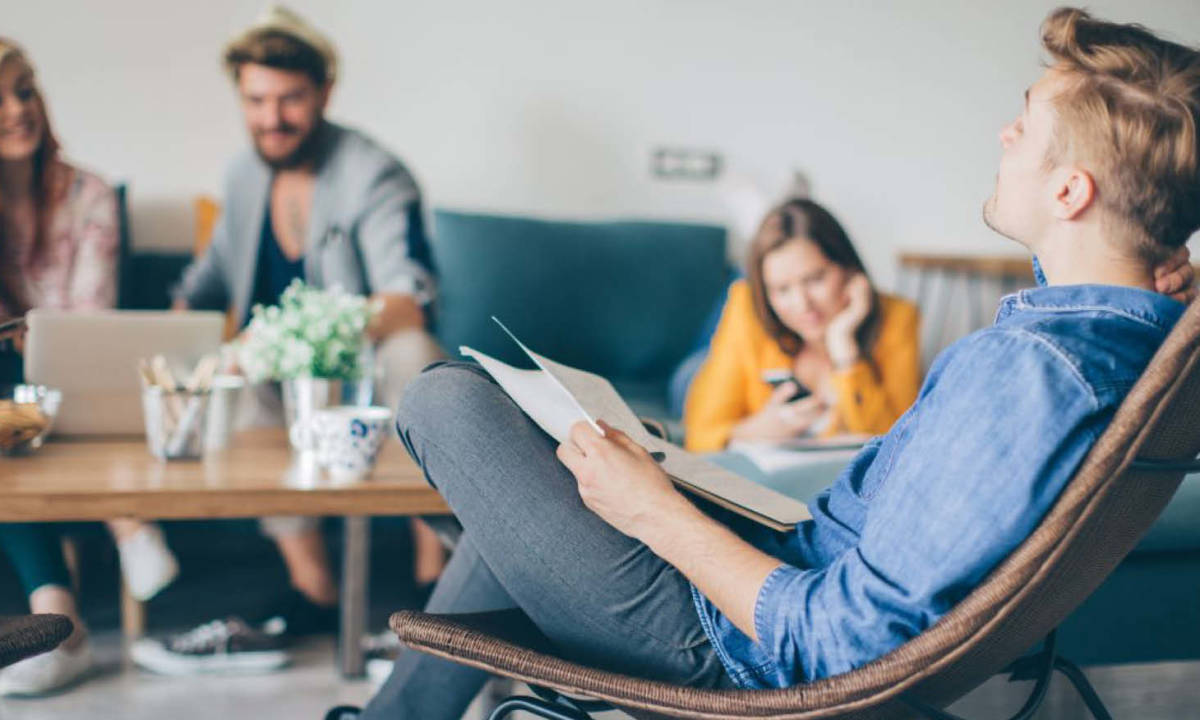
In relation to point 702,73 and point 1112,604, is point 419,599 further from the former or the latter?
point 702,73

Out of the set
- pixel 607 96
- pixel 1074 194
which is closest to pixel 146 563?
pixel 1074 194

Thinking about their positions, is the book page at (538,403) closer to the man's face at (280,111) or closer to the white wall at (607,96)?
the man's face at (280,111)

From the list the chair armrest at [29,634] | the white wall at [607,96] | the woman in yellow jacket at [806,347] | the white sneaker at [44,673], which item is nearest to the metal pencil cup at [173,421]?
the white sneaker at [44,673]

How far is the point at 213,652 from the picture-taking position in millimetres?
1997

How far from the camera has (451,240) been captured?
2811 millimetres

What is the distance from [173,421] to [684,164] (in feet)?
6.71

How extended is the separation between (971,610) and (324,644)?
1.60 meters

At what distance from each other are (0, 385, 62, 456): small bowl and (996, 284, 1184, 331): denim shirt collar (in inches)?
52.1

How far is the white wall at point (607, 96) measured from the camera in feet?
9.65

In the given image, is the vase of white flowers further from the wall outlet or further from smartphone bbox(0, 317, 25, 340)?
the wall outlet

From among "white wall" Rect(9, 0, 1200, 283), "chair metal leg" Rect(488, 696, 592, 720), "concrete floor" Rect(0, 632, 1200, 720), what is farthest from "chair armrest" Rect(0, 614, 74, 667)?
"white wall" Rect(9, 0, 1200, 283)

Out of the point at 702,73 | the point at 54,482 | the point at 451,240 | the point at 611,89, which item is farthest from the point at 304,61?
the point at 54,482

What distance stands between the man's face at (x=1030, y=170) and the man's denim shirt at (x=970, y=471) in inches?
3.4

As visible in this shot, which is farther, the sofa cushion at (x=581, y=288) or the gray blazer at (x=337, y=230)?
the sofa cushion at (x=581, y=288)
